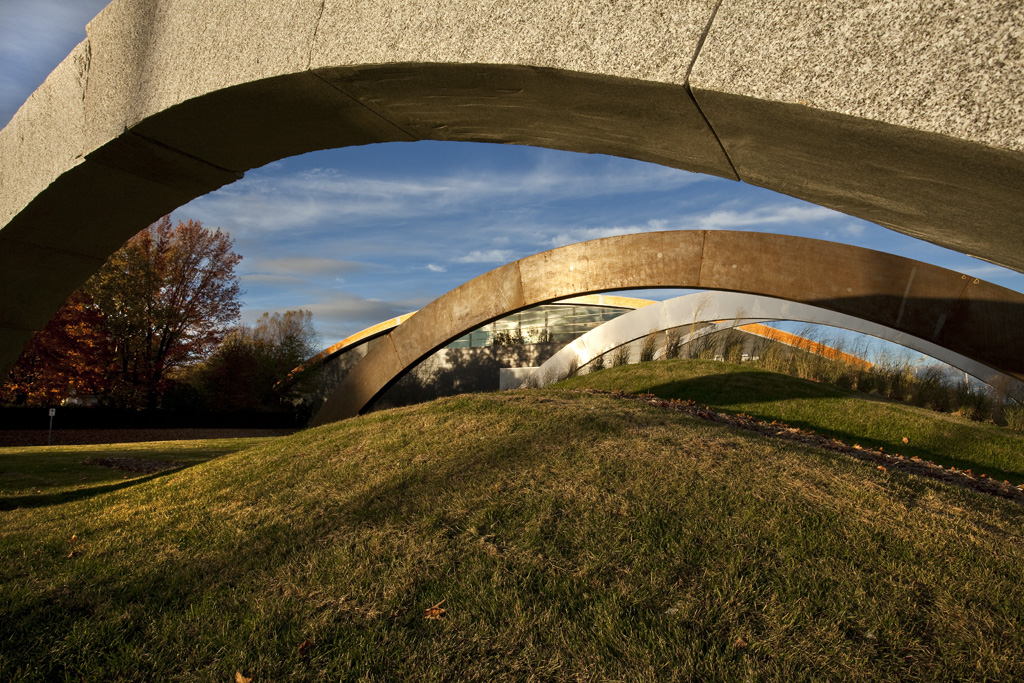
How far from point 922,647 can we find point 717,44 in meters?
3.01

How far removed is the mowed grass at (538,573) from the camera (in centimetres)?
289

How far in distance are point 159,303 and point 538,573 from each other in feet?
74.4

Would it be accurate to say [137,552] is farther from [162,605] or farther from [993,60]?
[993,60]

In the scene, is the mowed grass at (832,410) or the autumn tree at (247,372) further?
the autumn tree at (247,372)

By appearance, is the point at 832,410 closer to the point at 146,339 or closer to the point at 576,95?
the point at 576,95

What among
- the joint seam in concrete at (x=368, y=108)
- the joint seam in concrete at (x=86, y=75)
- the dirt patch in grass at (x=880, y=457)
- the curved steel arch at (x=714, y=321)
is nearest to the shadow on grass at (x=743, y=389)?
the dirt patch in grass at (x=880, y=457)

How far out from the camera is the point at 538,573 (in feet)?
11.7

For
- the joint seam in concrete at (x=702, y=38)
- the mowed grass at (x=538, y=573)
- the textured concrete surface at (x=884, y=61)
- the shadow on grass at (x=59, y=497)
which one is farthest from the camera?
the shadow on grass at (x=59, y=497)

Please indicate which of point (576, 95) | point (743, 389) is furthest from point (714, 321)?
point (576, 95)

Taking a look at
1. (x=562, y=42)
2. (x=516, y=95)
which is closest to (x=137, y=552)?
(x=516, y=95)

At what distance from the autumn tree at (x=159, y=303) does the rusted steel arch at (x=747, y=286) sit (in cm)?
1232

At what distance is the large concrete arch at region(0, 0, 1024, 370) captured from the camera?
5.89 feet

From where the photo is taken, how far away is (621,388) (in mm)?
11750

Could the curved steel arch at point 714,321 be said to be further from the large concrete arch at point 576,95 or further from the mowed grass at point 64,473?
the large concrete arch at point 576,95
